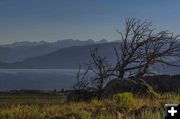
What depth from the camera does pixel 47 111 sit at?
13.1 m

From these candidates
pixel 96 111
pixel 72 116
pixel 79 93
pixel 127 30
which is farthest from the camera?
pixel 127 30

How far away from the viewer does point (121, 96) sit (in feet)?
49.9

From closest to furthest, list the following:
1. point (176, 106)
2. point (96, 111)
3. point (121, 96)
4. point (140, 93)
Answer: point (176, 106) → point (96, 111) → point (121, 96) → point (140, 93)

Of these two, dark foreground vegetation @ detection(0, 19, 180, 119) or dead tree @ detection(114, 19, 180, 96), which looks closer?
dark foreground vegetation @ detection(0, 19, 180, 119)

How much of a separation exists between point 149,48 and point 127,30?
5.88 ft

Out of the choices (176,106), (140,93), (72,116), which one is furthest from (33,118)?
(140,93)

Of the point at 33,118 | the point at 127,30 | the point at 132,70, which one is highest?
the point at 127,30

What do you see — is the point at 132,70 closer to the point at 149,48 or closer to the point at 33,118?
the point at 149,48

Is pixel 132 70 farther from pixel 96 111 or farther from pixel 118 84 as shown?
pixel 96 111

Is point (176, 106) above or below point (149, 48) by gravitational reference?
below

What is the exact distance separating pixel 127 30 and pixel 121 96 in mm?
15894

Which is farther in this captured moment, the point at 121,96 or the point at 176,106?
the point at 121,96

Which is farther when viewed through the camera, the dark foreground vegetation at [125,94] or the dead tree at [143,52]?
the dead tree at [143,52]

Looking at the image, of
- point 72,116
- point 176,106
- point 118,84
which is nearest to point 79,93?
point 118,84
